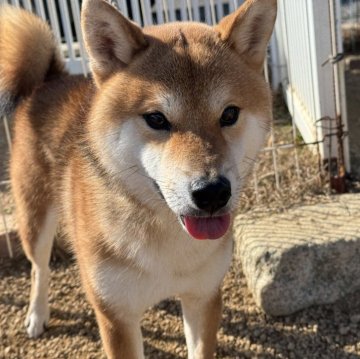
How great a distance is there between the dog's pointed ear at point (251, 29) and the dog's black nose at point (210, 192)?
0.65 m

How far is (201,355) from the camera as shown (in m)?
2.78

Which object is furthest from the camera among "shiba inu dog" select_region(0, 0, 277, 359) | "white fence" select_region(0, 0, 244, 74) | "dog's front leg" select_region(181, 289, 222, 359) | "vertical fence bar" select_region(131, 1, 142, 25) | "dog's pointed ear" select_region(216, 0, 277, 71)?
"vertical fence bar" select_region(131, 1, 142, 25)

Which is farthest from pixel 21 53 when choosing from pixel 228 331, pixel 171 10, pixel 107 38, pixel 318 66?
pixel 171 10

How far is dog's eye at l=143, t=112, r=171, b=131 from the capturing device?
212cm

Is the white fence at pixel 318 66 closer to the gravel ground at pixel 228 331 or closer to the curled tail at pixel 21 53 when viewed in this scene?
the gravel ground at pixel 228 331

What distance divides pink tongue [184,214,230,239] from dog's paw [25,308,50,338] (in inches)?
A: 58.8

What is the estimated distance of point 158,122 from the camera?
213 cm

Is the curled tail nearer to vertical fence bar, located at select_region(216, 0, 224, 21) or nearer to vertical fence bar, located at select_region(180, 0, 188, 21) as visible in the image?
vertical fence bar, located at select_region(180, 0, 188, 21)

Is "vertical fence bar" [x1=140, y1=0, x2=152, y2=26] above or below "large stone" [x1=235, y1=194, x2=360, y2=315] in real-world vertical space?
above

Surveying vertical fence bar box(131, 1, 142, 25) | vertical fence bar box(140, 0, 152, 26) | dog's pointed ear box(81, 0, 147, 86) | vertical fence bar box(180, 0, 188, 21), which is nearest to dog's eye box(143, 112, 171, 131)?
dog's pointed ear box(81, 0, 147, 86)

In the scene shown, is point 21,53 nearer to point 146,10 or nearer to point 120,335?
point 146,10

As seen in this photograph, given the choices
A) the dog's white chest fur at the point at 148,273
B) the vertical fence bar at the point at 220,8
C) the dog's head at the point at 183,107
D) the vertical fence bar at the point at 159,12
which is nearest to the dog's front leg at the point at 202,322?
the dog's white chest fur at the point at 148,273

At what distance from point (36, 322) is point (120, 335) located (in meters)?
0.96

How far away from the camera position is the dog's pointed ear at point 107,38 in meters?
2.18
